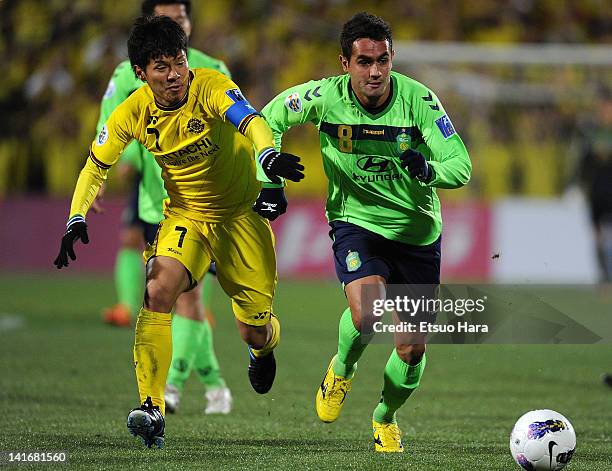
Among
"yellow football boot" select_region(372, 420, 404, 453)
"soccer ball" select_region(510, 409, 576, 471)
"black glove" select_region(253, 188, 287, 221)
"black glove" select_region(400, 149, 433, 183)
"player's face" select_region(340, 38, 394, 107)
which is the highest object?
"player's face" select_region(340, 38, 394, 107)

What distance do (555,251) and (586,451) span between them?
10829 mm

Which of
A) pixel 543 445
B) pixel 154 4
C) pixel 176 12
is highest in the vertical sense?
pixel 154 4

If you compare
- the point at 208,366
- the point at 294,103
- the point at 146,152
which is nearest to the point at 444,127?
the point at 294,103

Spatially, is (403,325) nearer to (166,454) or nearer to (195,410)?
(166,454)

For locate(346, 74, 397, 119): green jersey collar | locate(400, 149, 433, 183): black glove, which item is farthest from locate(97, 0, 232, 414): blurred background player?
locate(400, 149, 433, 183): black glove

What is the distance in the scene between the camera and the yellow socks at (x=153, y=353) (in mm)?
5520

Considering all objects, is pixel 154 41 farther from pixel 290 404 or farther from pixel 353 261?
pixel 290 404

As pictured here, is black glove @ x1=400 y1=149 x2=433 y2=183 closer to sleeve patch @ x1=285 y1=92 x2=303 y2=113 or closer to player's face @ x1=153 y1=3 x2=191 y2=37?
sleeve patch @ x1=285 y1=92 x2=303 y2=113

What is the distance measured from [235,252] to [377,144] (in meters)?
0.89

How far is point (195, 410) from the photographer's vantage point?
7191 mm

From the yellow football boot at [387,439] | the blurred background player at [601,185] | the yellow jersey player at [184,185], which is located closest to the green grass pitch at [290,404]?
the yellow football boot at [387,439]

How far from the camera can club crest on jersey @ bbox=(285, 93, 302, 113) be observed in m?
5.85

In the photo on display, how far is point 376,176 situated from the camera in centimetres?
Result: 588

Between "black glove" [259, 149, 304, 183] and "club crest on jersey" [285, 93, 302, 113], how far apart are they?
64 cm
